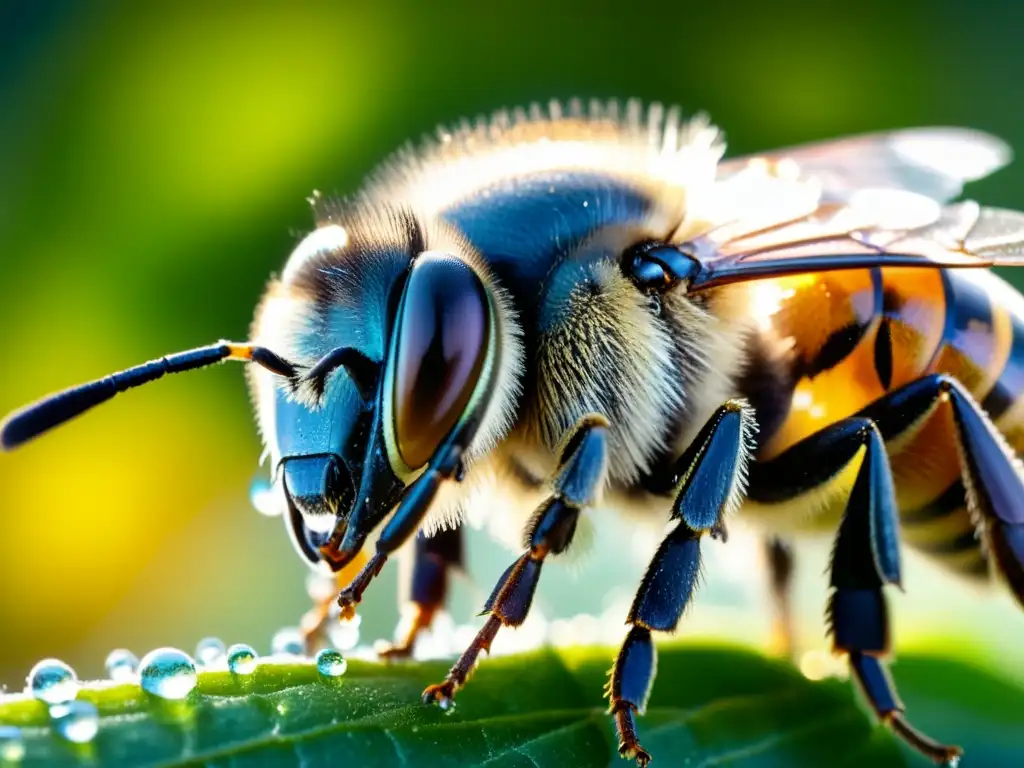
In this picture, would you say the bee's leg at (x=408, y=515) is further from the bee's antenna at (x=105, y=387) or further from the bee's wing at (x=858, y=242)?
the bee's wing at (x=858, y=242)

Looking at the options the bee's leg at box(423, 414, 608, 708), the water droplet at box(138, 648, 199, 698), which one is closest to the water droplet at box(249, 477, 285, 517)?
the bee's leg at box(423, 414, 608, 708)

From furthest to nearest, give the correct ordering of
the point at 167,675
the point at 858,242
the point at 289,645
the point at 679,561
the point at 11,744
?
the point at 289,645
the point at 858,242
the point at 679,561
the point at 167,675
the point at 11,744

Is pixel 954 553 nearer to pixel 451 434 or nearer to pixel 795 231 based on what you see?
pixel 795 231

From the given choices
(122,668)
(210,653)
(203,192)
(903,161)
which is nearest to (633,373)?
(210,653)

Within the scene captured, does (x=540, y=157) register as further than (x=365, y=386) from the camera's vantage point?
Yes

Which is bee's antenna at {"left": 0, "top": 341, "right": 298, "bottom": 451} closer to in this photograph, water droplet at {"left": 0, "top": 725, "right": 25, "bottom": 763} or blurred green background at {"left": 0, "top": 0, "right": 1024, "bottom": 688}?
water droplet at {"left": 0, "top": 725, "right": 25, "bottom": 763}

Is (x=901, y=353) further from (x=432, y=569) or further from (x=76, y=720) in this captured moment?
(x=76, y=720)

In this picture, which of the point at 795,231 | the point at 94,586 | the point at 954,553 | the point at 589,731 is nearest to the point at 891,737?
the point at 954,553
